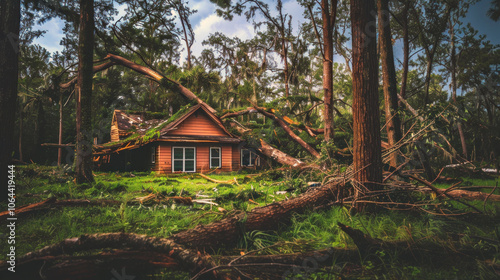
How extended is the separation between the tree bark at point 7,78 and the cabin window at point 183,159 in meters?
11.4

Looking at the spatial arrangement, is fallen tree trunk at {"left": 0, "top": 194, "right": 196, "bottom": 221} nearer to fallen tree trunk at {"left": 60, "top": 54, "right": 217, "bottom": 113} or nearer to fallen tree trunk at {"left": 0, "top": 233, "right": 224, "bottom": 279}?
fallen tree trunk at {"left": 0, "top": 233, "right": 224, "bottom": 279}

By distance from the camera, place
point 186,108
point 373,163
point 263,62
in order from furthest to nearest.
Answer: point 263,62
point 186,108
point 373,163

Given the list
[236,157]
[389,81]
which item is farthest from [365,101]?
[236,157]

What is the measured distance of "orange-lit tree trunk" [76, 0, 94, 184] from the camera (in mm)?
8688

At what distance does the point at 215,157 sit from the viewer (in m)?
18.8

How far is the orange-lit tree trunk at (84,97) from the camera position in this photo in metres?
8.69

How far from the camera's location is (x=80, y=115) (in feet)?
28.6

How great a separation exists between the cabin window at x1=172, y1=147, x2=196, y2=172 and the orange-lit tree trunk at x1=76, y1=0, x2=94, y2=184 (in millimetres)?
8497

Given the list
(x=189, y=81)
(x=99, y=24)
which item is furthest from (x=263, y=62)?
(x=99, y=24)

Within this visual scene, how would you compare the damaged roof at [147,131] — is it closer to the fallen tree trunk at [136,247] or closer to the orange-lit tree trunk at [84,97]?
the orange-lit tree trunk at [84,97]

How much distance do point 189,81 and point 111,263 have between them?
789 inches

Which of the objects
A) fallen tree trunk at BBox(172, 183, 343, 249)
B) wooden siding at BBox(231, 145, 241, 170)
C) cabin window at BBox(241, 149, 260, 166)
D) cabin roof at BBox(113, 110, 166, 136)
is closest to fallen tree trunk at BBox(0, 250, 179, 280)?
fallen tree trunk at BBox(172, 183, 343, 249)

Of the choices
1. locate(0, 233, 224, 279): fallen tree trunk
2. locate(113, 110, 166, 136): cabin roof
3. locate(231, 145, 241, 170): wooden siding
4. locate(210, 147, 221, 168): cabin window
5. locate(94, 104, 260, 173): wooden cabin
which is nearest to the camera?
locate(0, 233, 224, 279): fallen tree trunk

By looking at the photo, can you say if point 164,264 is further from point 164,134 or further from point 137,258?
point 164,134
